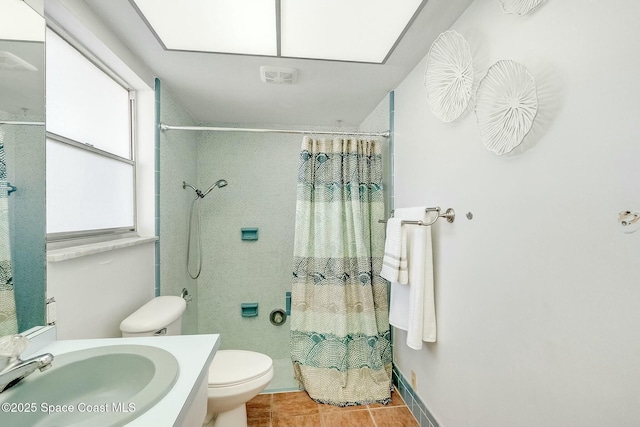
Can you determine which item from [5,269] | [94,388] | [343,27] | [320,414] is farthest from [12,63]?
[320,414]

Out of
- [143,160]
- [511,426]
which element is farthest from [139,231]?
[511,426]

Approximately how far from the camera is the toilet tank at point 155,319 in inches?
50.9

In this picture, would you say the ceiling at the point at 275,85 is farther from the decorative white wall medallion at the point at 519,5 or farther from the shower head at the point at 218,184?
the shower head at the point at 218,184

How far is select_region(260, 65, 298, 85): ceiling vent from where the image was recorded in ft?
5.46

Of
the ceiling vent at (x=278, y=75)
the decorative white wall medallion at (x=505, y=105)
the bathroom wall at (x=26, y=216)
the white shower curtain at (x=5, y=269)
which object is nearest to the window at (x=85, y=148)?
the bathroom wall at (x=26, y=216)

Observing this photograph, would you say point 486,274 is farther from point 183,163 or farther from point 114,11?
point 183,163

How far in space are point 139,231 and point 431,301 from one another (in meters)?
1.84

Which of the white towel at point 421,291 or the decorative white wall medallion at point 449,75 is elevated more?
the decorative white wall medallion at point 449,75

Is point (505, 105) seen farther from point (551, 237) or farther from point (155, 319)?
point (155, 319)

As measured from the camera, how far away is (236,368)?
152cm

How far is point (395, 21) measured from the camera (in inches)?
50.6

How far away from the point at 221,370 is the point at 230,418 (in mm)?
269

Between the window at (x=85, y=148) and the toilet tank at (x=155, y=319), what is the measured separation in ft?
1.55

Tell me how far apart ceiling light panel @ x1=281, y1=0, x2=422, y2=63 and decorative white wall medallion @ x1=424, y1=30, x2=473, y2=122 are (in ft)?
0.72
